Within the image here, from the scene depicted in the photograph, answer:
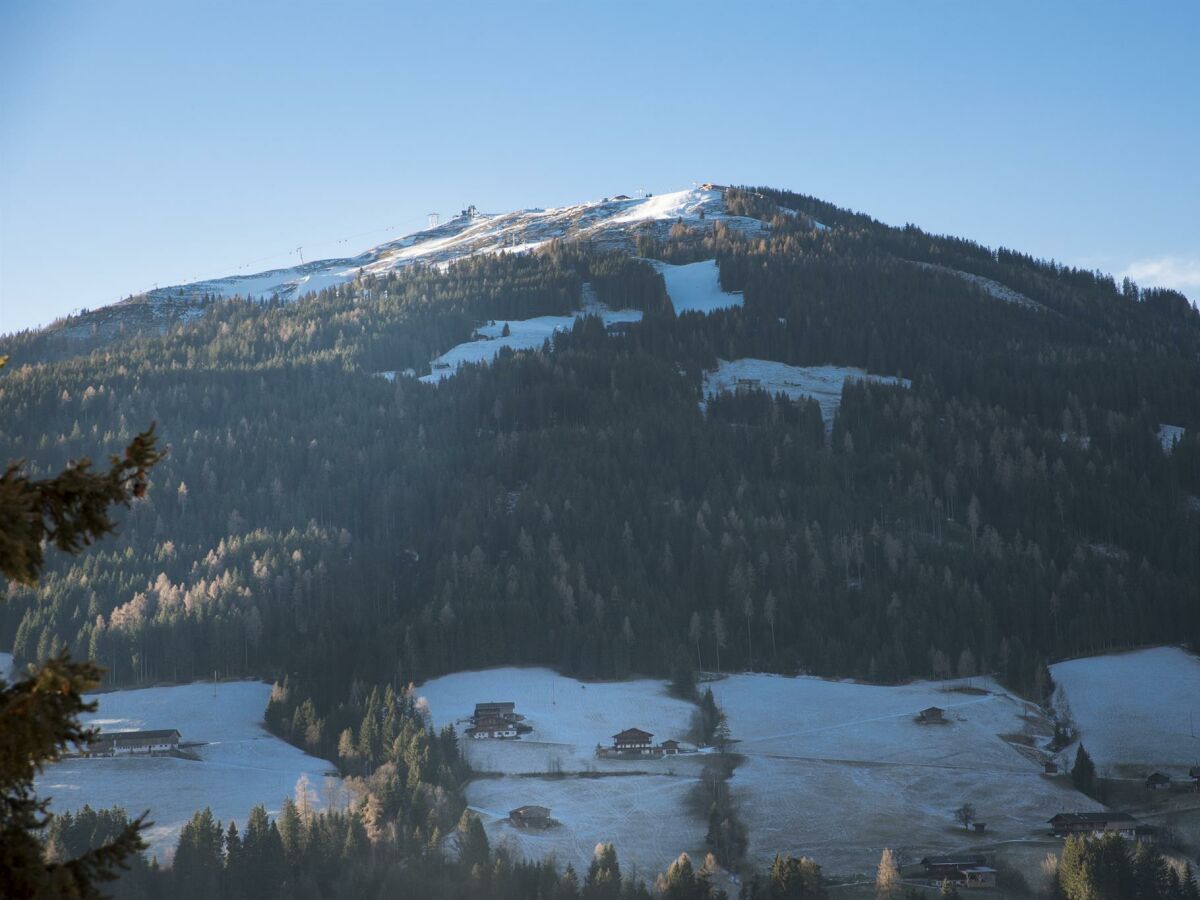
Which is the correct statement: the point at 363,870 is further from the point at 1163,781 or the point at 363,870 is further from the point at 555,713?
the point at 1163,781

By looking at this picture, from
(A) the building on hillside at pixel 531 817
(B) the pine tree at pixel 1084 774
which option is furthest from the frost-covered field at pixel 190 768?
(B) the pine tree at pixel 1084 774

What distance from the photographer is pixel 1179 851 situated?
307 feet

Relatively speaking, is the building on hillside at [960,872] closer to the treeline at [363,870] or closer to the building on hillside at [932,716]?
the treeline at [363,870]

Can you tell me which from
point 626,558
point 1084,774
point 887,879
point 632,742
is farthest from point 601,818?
point 626,558

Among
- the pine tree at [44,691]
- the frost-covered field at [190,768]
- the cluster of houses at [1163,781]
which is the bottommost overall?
the cluster of houses at [1163,781]

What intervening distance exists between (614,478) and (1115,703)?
72790 millimetres

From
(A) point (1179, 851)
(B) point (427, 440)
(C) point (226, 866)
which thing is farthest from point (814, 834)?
(B) point (427, 440)

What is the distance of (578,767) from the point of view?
10869cm

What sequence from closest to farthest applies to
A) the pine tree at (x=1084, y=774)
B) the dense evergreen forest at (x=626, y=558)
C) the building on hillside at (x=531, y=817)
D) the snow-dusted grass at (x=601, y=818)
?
1. the snow-dusted grass at (x=601, y=818)
2. the building on hillside at (x=531, y=817)
3. the pine tree at (x=1084, y=774)
4. the dense evergreen forest at (x=626, y=558)

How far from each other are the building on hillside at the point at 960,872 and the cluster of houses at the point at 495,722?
41.5 m

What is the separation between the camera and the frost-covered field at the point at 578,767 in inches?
3622

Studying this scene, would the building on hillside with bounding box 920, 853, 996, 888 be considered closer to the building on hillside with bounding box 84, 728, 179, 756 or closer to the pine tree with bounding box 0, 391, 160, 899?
the building on hillside with bounding box 84, 728, 179, 756

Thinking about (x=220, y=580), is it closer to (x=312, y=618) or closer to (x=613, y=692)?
(x=312, y=618)

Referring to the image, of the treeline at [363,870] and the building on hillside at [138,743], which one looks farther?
the building on hillside at [138,743]
